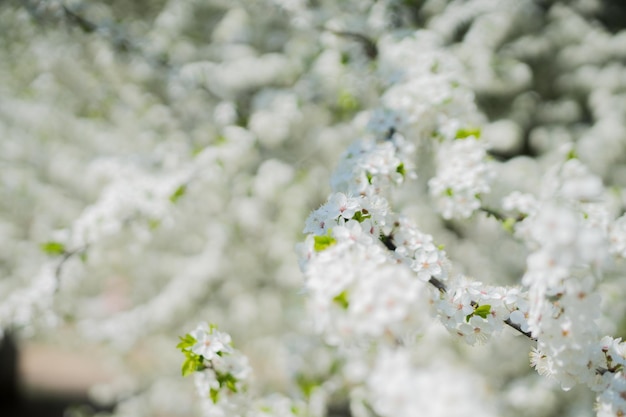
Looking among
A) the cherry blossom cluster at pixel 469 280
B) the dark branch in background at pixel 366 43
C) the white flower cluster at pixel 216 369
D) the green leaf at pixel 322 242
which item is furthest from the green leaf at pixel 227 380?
the dark branch in background at pixel 366 43

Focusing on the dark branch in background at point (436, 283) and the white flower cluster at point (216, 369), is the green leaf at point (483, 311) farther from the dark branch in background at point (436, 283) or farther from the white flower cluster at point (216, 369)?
the white flower cluster at point (216, 369)

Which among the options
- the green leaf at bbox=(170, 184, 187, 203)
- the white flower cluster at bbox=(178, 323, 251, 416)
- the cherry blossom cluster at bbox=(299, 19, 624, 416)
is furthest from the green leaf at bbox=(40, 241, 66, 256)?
the cherry blossom cluster at bbox=(299, 19, 624, 416)

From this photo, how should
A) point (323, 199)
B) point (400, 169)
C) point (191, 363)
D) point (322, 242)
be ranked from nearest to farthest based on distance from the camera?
point (322, 242), point (191, 363), point (400, 169), point (323, 199)

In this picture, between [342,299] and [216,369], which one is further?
[216,369]

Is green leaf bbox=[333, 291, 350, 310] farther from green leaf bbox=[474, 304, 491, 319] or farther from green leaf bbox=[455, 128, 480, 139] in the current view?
green leaf bbox=[455, 128, 480, 139]

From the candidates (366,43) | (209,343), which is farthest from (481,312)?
(366,43)

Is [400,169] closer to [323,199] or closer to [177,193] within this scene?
[177,193]
